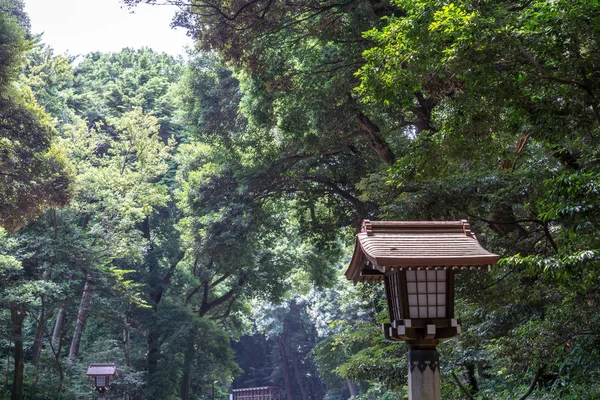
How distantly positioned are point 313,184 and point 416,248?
35.7 ft

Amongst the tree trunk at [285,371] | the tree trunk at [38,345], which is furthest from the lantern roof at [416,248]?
the tree trunk at [285,371]

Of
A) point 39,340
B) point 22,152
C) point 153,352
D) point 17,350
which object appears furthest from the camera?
point 153,352

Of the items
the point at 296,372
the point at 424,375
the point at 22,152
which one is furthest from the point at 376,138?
the point at 296,372

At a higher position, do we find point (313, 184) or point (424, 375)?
point (313, 184)

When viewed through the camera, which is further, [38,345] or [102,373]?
[38,345]

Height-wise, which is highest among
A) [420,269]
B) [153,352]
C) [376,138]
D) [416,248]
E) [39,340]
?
[376,138]

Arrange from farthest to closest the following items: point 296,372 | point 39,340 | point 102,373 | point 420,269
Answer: point 296,372, point 39,340, point 102,373, point 420,269

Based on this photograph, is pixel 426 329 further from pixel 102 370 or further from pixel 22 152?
pixel 22 152

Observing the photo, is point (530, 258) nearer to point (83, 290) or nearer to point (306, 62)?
point (306, 62)

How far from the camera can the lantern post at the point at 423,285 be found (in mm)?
5113

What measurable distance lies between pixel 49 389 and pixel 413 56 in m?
12.8

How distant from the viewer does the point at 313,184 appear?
16016 mm

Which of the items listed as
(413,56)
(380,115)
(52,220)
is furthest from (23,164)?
(413,56)

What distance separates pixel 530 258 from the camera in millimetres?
4918
